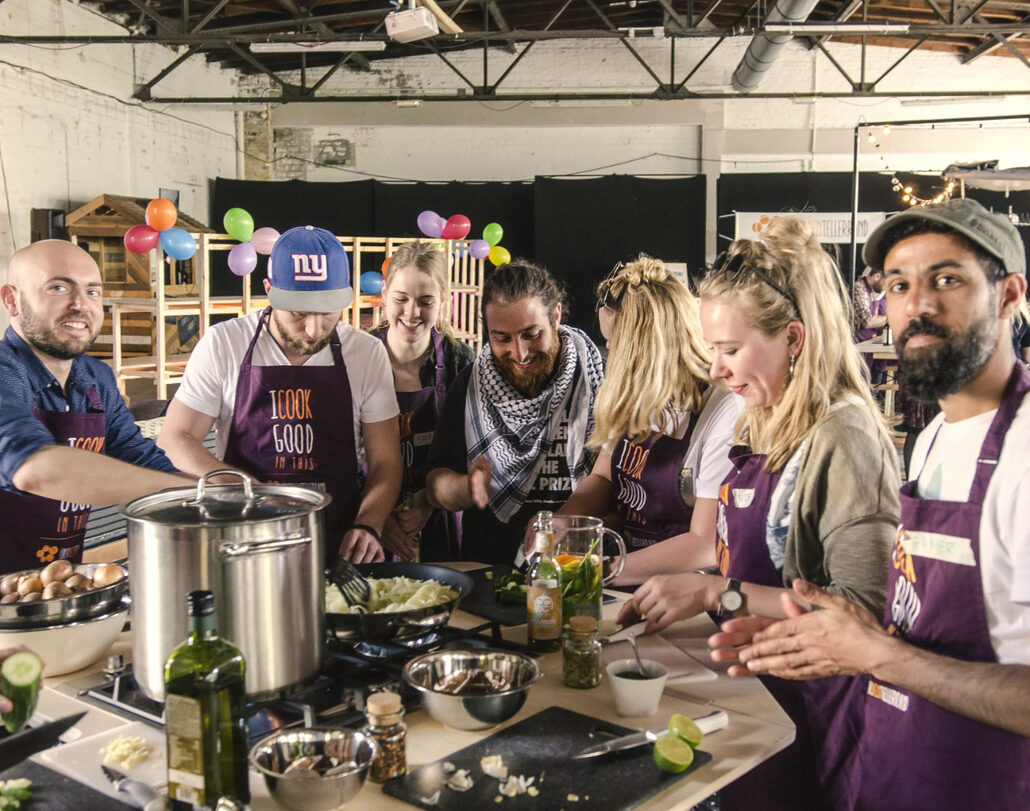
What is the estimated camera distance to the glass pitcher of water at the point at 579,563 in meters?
1.78

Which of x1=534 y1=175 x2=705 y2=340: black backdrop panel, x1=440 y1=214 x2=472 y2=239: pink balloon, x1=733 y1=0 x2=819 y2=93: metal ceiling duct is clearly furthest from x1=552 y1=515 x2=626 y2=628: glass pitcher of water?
x1=534 y1=175 x2=705 y2=340: black backdrop panel

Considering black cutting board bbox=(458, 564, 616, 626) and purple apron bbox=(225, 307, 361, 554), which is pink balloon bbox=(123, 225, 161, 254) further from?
black cutting board bbox=(458, 564, 616, 626)

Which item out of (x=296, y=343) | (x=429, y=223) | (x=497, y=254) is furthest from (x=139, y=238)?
(x=296, y=343)

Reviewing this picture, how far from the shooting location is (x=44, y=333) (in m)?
2.48

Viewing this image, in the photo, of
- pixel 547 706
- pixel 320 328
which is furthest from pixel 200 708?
pixel 320 328

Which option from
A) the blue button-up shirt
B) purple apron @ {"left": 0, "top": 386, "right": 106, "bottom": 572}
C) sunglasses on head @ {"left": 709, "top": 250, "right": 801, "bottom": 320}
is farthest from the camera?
purple apron @ {"left": 0, "top": 386, "right": 106, "bottom": 572}

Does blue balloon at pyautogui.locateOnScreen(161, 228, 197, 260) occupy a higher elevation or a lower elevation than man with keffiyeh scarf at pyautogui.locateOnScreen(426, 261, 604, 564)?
Answer: higher

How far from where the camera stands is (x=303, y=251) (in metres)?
2.78

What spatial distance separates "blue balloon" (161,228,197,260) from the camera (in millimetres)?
7328

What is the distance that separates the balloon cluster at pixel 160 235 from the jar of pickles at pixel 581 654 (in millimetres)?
6481

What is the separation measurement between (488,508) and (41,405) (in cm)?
129

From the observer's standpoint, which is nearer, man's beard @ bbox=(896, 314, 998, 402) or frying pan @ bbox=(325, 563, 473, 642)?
man's beard @ bbox=(896, 314, 998, 402)

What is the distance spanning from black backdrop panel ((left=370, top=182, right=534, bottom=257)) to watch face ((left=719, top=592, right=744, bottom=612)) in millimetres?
10976

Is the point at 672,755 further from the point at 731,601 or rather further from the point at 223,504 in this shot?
the point at 223,504
